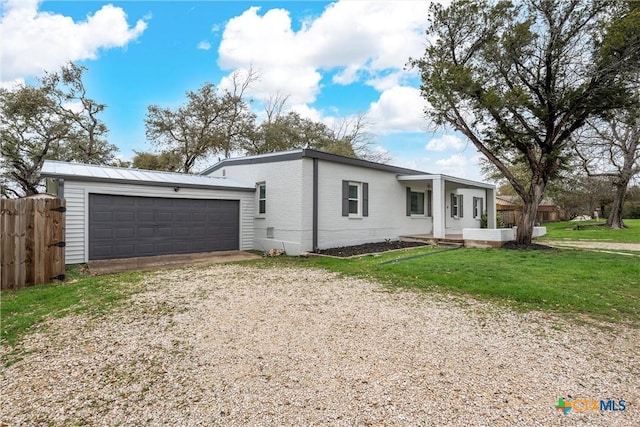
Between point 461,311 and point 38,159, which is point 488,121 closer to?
point 461,311

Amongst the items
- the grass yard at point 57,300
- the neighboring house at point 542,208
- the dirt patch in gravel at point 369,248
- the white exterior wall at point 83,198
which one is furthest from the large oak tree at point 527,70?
the neighboring house at point 542,208

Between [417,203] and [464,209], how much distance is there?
189 inches

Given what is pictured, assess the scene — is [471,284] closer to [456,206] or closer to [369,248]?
[369,248]

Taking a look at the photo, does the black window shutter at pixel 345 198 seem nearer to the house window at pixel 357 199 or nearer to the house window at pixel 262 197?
the house window at pixel 357 199

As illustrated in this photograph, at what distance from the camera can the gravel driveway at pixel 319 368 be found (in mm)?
2479

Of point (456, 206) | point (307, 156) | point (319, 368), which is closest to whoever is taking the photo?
point (319, 368)

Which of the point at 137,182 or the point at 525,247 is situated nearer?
the point at 137,182

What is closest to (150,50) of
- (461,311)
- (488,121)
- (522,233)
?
(488,121)

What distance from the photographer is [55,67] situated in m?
19.7

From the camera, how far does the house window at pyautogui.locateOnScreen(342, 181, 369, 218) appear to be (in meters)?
12.3

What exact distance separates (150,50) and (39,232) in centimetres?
1110

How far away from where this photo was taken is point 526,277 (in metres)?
7.07

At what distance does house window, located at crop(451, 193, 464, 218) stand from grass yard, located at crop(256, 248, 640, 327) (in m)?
7.10

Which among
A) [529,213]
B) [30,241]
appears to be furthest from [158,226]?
[529,213]
